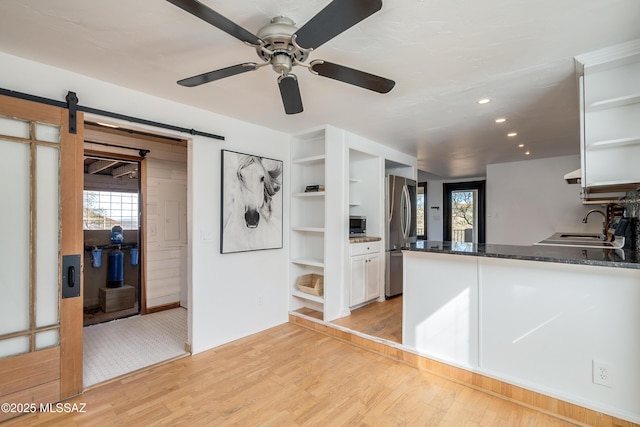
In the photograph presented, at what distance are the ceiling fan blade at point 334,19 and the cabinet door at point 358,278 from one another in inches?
110

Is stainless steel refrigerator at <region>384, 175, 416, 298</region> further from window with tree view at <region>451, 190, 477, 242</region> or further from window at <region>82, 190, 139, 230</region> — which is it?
window at <region>82, 190, 139, 230</region>

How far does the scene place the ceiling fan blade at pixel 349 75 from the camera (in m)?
1.59

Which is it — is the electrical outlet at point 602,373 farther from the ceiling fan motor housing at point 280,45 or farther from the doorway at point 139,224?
the doorway at point 139,224

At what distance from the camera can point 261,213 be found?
3504 millimetres

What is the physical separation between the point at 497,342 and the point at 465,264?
1.99 ft

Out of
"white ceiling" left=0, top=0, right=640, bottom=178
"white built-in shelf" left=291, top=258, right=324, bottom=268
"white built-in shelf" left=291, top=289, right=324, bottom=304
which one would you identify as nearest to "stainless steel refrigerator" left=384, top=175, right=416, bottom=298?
"white built-in shelf" left=291, top=258, right=324, bottom=268

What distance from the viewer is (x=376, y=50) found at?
1911 millimetres

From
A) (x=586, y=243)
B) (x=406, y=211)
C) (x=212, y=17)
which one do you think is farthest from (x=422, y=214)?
(x=212, y=17)

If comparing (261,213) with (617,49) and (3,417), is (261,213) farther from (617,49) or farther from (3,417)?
(617,49)

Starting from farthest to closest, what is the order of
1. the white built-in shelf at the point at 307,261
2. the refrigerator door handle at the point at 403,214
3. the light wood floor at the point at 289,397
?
1. the refrigerator door handle at the point at 403,214
2. the white built-in shelf at the point at 307,261
3. the light wood floor at the point at 289,397

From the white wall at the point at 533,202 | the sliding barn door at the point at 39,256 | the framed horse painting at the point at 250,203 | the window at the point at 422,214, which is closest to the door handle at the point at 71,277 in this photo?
the sliding barn door at the point at 39,256

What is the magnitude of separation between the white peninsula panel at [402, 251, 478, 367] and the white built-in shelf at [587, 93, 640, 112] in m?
1.25

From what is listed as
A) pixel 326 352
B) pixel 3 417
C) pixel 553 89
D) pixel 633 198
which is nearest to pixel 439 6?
pixel 553 89

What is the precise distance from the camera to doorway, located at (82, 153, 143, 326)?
418cm
